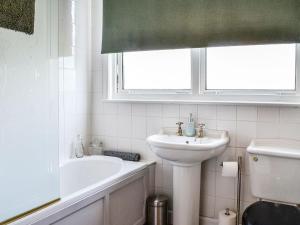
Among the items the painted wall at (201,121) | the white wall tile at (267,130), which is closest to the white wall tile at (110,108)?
the painted wall at (201,121)

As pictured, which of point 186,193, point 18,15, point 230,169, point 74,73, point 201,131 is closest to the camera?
point 18,15

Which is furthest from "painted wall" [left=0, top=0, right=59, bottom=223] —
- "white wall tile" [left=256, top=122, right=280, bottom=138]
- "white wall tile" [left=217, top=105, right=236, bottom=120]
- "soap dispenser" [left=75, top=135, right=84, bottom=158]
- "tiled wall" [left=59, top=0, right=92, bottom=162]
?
"white wall tile" [left=256, top=122, right=280, bottom=138]

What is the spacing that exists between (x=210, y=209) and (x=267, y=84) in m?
1.06

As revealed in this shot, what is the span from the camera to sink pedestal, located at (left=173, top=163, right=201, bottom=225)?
2.03 meters

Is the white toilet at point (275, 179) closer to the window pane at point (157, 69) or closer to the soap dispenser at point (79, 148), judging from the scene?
the window pane at point (157, 69)

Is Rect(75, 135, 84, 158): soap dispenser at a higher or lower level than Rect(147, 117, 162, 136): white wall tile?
lower

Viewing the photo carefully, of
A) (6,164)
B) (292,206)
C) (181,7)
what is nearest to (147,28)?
(181,7)

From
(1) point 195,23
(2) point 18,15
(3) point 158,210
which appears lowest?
(3) point 158,210

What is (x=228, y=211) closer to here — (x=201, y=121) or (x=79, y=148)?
(x=201, y=121)

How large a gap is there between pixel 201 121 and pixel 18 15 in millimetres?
1453

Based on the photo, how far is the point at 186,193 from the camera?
2049 millimetres

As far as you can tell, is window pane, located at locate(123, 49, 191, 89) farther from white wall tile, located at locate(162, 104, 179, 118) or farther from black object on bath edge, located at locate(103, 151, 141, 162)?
black object on bath edge, located at locate(103, 151, 141, 162)

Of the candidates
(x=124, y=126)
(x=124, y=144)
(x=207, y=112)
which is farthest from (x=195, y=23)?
(x=124, y=144)

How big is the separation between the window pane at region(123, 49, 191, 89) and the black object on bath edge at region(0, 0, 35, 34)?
120cm
